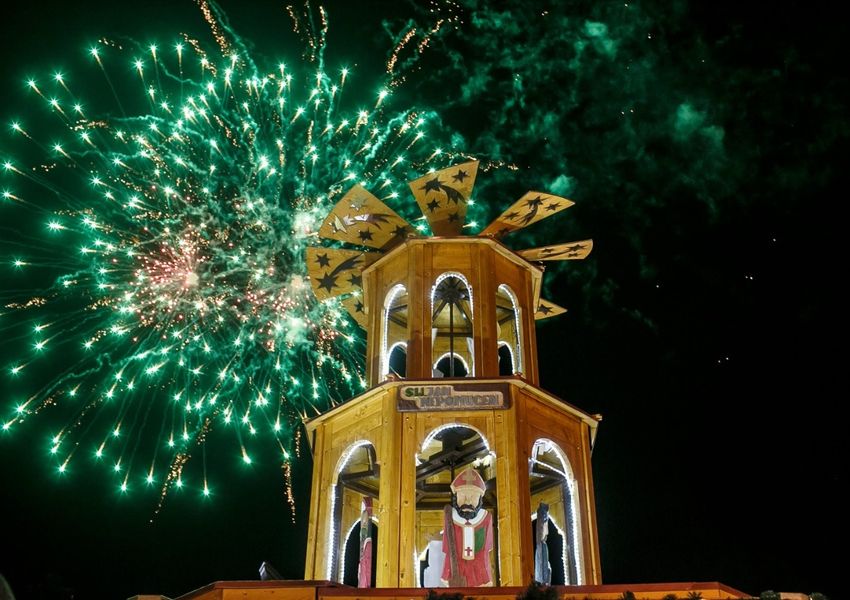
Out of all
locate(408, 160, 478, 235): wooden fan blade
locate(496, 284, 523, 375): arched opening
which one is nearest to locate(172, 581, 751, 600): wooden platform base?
locate(496, 284, 523, 375): arched opening

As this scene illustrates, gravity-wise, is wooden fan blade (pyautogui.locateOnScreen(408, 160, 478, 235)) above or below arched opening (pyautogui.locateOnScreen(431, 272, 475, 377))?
above

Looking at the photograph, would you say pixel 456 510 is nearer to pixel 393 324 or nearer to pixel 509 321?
pixel 509 321

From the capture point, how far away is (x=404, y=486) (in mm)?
21047

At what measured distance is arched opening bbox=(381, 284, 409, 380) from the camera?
81.7ft

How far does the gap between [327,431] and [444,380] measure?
3537 millimetres

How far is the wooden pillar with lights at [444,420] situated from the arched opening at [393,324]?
1.7 inches

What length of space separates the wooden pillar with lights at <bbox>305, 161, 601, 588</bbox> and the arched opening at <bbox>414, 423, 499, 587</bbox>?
1.7 inches

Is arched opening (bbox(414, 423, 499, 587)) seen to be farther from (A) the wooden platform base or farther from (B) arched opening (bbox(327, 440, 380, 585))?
(A) the wooden platform base

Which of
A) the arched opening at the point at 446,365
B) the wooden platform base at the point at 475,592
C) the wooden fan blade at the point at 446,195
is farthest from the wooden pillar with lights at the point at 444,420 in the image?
Answer: the wooden platform base at the point at 475,592

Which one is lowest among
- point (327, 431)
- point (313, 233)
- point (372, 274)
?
point (327, 431)

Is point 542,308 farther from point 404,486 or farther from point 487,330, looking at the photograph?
point 404,486

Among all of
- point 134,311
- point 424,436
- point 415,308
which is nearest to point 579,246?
point 415,308

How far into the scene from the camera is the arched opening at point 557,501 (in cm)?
2266

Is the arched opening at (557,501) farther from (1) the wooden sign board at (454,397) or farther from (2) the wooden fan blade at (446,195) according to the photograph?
(2) the wooden fan blade at (446,195)
